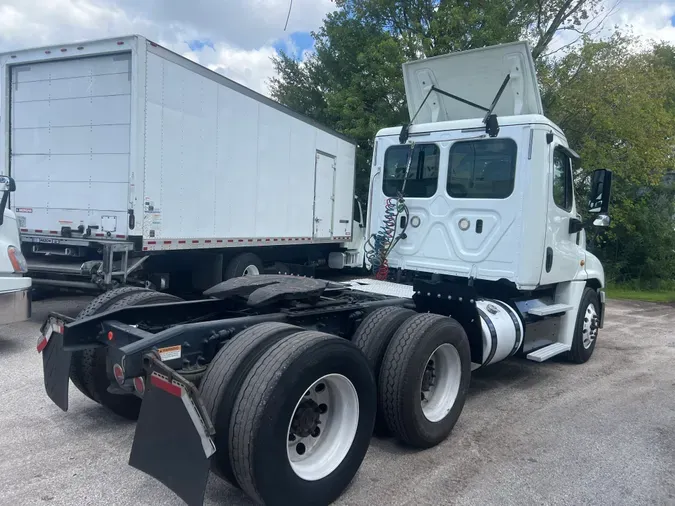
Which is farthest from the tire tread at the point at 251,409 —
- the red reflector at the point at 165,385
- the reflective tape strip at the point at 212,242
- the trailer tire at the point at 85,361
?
the reflective tape strip at the point at 212,242


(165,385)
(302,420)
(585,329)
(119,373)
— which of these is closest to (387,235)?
(585,329)

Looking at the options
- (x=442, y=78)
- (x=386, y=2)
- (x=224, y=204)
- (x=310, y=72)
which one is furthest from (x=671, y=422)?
(x=310, y=72)

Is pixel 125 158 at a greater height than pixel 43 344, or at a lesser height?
greater

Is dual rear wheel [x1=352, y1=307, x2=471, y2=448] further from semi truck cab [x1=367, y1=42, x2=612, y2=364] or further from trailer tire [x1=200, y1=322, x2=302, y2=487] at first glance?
semi truck cab [x1=367, y1=42, x2=612, y2=364]

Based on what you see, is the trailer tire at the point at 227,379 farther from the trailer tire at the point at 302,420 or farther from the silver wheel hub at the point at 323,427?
the silver wheel hub at the point at 323,427

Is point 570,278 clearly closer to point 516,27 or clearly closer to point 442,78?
point 442,78

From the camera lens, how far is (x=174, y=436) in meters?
2.78

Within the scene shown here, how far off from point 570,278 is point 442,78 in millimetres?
2759

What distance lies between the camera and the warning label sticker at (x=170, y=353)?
3.24m

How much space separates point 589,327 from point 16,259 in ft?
22.4

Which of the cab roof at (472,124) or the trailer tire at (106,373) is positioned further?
the cab roof at (472,124)

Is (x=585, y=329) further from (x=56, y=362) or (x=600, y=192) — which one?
(x=56, y=362)

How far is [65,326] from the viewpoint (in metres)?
3.69

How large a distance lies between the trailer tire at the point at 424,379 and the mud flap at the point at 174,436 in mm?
1622
